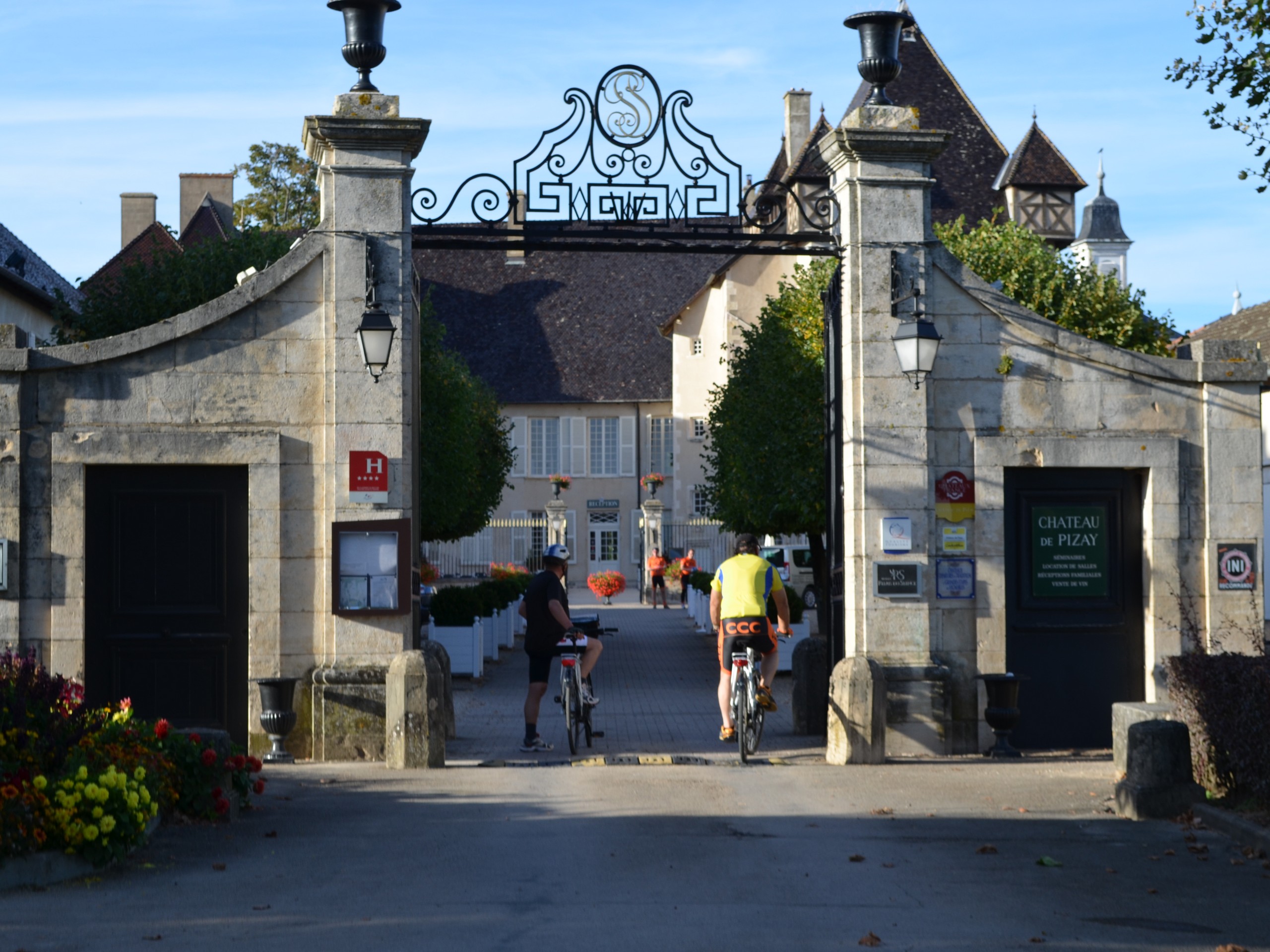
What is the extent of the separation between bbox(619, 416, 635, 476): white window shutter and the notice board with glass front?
141 feet

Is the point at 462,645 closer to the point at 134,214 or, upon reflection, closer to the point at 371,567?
the point at 371,567

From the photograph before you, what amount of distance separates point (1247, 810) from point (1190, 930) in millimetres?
2559

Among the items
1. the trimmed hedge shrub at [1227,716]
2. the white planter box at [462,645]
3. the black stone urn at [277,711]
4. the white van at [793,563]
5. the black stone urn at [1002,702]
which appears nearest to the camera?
the trimmed hedge shrub at [1227,716]

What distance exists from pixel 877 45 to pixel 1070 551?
4.27 meters

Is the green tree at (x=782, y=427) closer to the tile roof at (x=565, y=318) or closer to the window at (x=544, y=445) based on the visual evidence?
the tile roof at (x=565, y=318)

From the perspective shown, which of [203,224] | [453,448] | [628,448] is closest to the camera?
[453,448]

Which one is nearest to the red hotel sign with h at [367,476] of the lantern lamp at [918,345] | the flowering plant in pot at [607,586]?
the lantern lamp at [918,345]

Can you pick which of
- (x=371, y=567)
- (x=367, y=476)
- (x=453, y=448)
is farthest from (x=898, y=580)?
(x=453, y=448)

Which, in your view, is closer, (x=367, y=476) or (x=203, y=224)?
(x=367, y=476)

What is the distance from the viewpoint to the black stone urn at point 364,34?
458 inches

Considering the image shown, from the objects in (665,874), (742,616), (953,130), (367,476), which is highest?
(953,130)

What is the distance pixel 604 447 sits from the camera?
54.6 metres

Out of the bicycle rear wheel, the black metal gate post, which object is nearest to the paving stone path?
the bicycle rear wheel

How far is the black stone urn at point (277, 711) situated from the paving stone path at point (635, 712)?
126 centimetres
